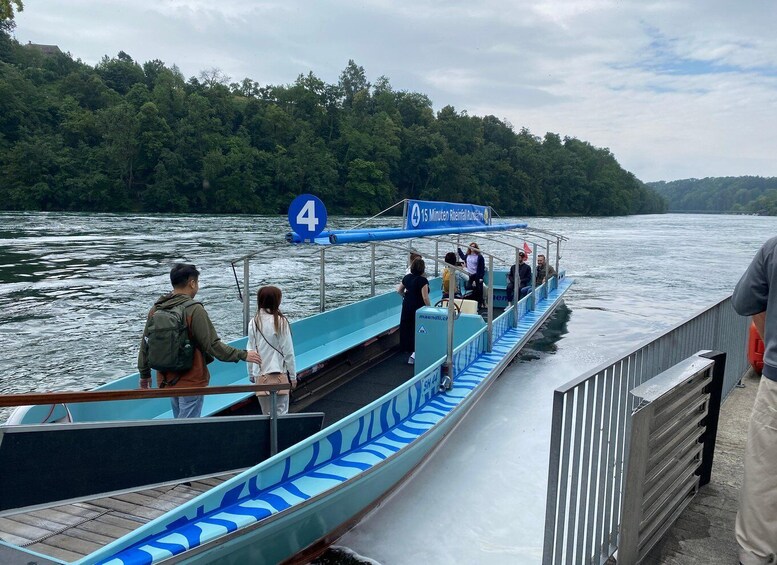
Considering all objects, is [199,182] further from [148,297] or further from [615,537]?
[615,537]

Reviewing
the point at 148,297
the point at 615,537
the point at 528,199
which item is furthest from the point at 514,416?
the point at 528,199

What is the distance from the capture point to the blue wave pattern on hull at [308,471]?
3.17 meters

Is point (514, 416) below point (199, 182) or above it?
below

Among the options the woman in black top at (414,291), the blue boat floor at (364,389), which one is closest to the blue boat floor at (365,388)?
the blue boat floor at (364,389)

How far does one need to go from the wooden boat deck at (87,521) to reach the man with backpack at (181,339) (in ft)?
2.30

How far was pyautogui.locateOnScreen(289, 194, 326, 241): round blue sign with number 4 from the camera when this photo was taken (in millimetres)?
5715

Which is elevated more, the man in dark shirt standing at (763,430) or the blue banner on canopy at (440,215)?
Result: the blue banner on canopy at (440,215)

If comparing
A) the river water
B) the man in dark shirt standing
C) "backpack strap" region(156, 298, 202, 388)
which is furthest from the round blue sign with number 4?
the man in dark shirt standing

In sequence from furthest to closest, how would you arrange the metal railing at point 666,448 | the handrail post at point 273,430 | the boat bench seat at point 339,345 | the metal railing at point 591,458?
1. the boat bench seat at point 339,345
2. the handrail post at point 273,430
3. the metal railing at point 666,448
4. the metal railing at point 591,458

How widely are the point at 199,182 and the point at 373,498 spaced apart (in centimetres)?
6221

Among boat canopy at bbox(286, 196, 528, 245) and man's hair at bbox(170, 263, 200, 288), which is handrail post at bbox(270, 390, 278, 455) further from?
boat canopy at bbox(286, 196, 528, 245)

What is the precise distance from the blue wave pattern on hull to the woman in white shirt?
0.71m

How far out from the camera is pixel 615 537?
305cm

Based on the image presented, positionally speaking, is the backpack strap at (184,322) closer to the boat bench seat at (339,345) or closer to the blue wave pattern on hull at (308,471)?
the blue wave pattern on hull at (308,471)
